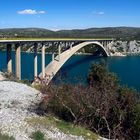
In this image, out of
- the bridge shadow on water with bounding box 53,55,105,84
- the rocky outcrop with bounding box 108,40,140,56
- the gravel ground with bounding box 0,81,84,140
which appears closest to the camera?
the gravel ground with bounding box 0,81,84,140

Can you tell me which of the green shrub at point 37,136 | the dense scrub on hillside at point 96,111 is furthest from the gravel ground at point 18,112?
the dense scrub on hillside at point 96,111

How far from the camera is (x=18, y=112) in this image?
1727 centimetres

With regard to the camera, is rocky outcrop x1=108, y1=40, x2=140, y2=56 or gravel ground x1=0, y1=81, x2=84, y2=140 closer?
gravel ground x1=0, y1=81, x2=84, y2=140

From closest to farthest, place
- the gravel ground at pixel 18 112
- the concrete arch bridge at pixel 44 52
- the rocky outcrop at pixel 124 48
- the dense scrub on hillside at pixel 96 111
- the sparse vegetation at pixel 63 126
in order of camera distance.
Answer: the gravel ground at pixel 18 112, the sparse vegetation at pixel 63 126, the dense scrub on hillside at pixel 96 111, the concrete arch bridge at pixel 44 52, the rocky outcrop at pixel 124 48

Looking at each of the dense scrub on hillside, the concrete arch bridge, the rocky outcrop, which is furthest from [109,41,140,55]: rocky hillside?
the dense scrub on hillside

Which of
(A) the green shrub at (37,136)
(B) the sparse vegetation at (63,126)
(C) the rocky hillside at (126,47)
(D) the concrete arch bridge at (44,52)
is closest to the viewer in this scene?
(A) the green shrub at (37,136)

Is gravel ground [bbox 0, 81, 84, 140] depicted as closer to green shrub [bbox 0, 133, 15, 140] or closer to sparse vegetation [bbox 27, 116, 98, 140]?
green shrub [bbox 0, 133, 15, 140]

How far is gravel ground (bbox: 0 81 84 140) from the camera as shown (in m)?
14.8

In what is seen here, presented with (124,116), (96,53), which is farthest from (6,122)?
(96,53)

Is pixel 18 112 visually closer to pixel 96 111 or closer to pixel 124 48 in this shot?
pixel 96 111

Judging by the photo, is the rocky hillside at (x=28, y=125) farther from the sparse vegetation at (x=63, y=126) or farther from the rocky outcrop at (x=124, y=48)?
the rocky outcrop at (x=124, y=48)

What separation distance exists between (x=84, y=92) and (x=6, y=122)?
4.86m

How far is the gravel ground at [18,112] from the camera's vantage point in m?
14.8

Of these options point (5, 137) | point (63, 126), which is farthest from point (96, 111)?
point (5, 137)
